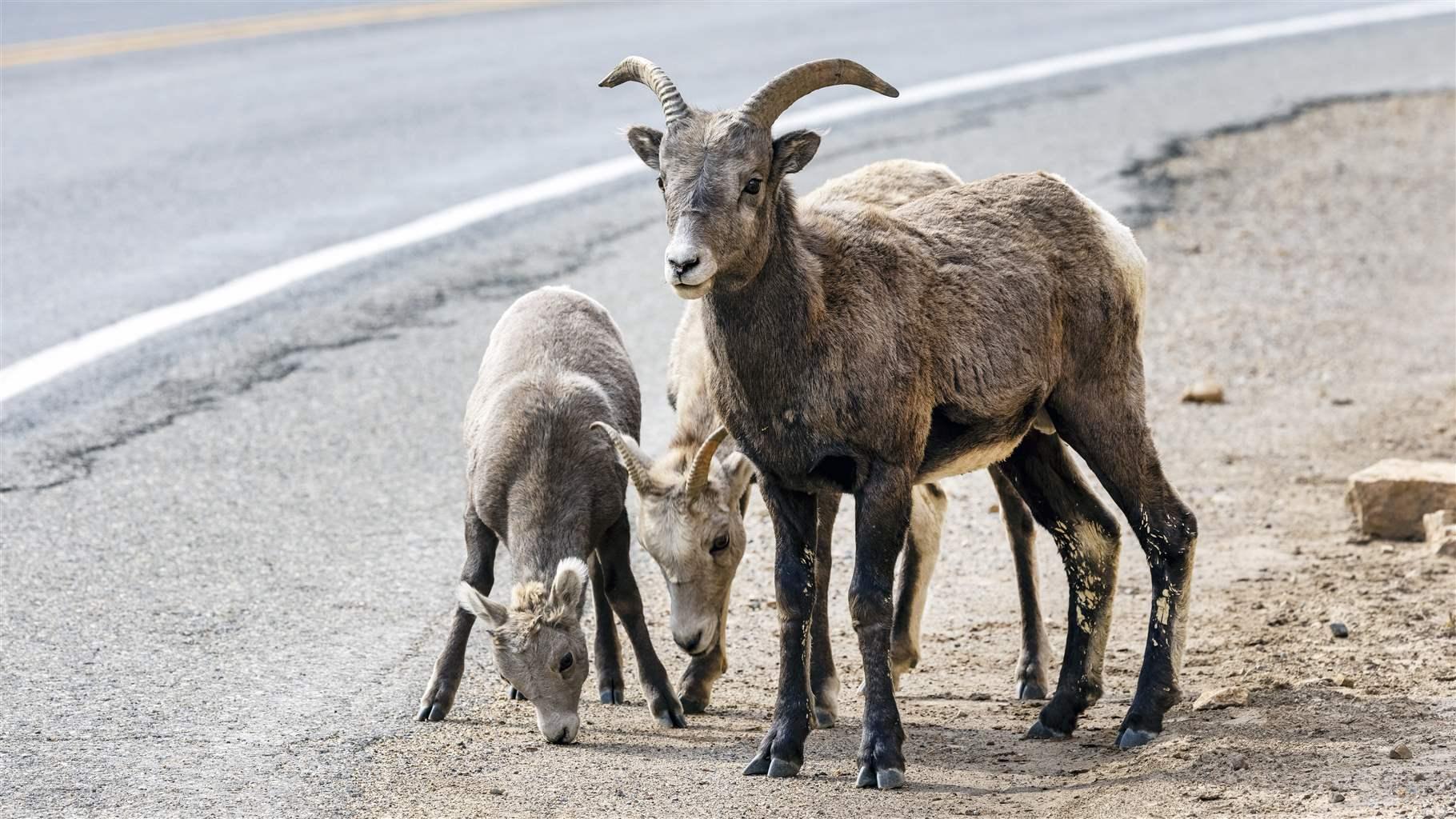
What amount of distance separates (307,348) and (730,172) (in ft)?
19.5

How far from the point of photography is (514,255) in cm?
1316

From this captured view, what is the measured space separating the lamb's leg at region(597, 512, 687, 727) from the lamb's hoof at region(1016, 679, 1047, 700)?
1.49m

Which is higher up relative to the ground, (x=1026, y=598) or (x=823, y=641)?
(x=823, y=641)

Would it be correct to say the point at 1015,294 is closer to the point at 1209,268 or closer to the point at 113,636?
the point at 113,636

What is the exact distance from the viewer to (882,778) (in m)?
6.33

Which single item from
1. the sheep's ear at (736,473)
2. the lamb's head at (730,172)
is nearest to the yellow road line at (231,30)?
the sheep's ear at (736,473)

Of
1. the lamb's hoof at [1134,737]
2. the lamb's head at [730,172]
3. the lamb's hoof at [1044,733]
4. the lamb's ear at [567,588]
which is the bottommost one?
the lamb's hoof at [1044,733]

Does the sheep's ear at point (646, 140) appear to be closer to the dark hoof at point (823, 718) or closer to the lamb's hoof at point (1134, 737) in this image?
the dark hoof at point (823, 718)

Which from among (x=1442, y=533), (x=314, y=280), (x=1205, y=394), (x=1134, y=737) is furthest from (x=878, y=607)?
(x=314, y=280)

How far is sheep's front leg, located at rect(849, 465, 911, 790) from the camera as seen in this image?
251 inches

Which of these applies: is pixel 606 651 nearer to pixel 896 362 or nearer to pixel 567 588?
pixel 567 588

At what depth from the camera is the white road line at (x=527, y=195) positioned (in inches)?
441

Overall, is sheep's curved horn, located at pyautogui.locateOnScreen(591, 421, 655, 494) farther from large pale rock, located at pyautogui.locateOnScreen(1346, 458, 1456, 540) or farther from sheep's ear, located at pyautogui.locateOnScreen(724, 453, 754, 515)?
large pale rock, located at pyautogui.locateOnScreen(1346, 458, 1456, 540)

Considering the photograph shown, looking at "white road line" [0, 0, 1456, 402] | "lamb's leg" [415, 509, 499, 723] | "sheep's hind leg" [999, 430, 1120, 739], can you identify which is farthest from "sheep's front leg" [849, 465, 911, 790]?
"white road line" [0, 0, 1456, 402]
